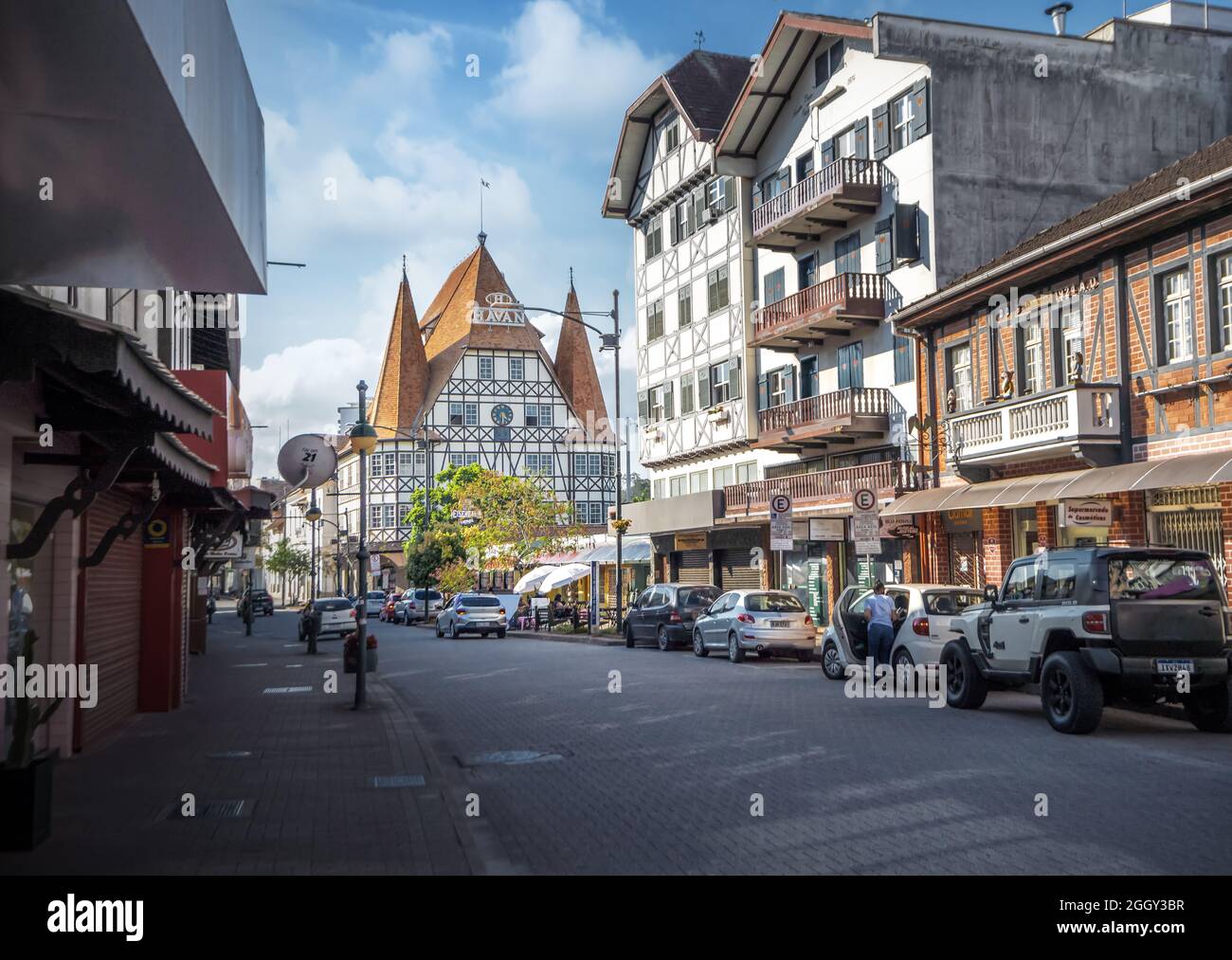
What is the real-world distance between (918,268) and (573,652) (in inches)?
522

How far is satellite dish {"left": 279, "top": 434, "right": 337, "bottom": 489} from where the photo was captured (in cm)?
2030

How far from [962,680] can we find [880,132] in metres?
22.3

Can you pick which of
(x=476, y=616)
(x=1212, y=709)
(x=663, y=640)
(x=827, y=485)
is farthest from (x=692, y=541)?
(x=1212, y=709)

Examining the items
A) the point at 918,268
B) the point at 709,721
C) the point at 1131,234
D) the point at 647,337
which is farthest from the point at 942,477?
the point at 647,337

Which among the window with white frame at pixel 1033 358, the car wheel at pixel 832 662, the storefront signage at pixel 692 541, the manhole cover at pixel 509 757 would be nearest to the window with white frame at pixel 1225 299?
the window with white frame at pixel 1033 358

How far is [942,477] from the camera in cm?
3020

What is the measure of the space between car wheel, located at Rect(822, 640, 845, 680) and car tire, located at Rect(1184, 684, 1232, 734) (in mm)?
8019

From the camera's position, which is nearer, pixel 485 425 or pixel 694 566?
pixel 694 566

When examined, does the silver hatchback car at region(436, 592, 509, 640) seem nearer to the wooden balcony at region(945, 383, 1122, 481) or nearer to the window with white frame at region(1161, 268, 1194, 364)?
the wooden balcony at region(945, 383, 1122, 481)

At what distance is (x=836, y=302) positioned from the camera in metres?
34.1

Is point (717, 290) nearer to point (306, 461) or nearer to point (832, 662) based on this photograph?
point (832, 662)

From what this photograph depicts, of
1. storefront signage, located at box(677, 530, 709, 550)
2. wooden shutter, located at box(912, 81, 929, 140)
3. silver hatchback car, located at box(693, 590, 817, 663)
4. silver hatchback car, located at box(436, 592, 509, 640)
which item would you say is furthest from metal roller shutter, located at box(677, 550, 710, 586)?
silver hatchback car, located at box(693, 590, 817, 663)

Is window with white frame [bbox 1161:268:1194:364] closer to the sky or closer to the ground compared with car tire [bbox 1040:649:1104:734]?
closer to the sky
